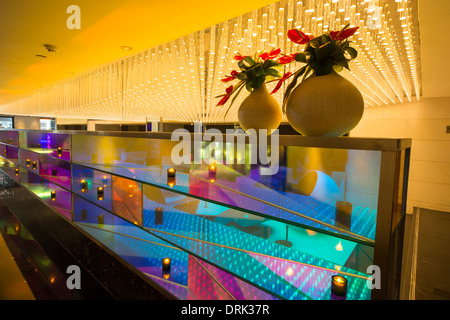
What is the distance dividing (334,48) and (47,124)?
21.4 metres

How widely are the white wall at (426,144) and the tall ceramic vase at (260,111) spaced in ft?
23.4

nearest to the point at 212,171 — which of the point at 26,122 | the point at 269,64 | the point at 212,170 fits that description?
the point at 212,170

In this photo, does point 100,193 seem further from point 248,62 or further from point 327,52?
point 327,52

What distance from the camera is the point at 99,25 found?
7.95 ft

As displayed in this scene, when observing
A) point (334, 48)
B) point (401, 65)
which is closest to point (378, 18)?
point (401, 65)

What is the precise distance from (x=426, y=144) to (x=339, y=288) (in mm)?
7545

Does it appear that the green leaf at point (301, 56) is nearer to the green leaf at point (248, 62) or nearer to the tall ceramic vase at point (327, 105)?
the tall ceramic vase at point (327, 105)

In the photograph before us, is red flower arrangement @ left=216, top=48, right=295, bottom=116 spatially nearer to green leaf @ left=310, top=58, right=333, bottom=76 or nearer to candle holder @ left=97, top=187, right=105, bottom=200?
green leaf @ left=310, top=58, right=333, bottom=76

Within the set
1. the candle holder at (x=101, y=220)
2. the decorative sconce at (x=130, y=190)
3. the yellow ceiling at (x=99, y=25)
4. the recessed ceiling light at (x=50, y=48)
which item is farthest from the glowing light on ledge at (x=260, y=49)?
the candle holder at (x=101, y=220)

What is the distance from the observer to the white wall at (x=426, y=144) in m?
6.24

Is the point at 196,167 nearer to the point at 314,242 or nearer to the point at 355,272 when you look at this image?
the point at 314,242

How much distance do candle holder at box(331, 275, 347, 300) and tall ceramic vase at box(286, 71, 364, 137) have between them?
20.4 inches

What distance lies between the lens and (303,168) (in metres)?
1.05

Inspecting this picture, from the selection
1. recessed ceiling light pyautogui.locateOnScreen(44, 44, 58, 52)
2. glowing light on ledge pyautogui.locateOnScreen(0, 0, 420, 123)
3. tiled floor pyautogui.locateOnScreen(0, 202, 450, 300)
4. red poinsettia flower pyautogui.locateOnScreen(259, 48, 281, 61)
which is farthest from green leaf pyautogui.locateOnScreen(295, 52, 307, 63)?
recessed ceiling light pyautogui.locateOnScreen(44, 44, 58, 52)
